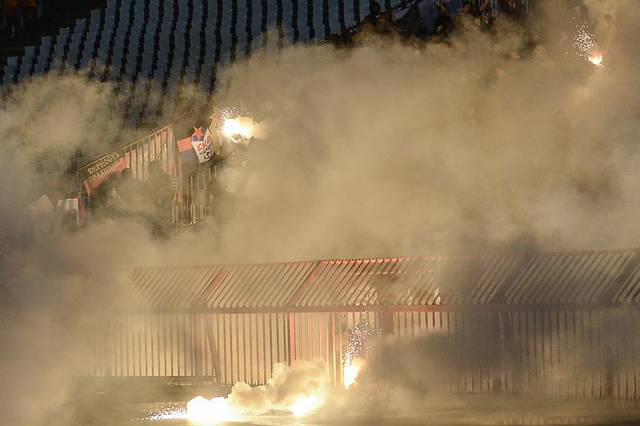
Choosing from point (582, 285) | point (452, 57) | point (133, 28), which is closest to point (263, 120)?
point (452, 57)

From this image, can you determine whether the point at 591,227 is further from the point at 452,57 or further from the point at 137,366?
the point at 137,366

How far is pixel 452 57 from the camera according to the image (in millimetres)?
19344

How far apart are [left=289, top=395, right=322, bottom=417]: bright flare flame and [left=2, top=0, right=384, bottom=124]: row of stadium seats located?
1232 centimetres

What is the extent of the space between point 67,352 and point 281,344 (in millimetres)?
2995

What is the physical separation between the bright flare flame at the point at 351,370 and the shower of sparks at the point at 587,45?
20.5ft

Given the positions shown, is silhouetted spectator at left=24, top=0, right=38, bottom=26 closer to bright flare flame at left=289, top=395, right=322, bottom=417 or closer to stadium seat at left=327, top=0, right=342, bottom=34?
stadium seat at left=327, top=0, right=342, bottom=34

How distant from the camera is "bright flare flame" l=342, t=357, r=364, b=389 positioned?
15.4 m

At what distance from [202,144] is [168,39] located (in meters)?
8.60

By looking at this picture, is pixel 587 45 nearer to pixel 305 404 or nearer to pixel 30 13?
pixel 305 404

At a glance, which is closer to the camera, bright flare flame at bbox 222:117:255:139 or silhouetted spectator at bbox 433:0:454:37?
silhouetted spectator at bbox 433:0:454:37

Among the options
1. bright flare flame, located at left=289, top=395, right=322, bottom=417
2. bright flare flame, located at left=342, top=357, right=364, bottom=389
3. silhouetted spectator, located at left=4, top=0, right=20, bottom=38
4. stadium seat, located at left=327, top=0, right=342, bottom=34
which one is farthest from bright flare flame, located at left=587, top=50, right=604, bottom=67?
silhouetted spectator, located at left=4, top=0, right=20, bottom=38

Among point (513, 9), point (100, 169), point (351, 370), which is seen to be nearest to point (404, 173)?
point (513, 9)

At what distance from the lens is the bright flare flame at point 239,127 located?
21219 mm

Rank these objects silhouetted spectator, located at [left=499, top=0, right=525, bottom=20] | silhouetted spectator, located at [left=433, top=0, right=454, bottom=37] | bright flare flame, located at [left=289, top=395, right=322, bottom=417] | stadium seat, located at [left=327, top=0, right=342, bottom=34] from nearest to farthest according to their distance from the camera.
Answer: bright flare flame, located at [left=289, top=395, right=322, bottom=417] < silhouetted spectator, located at [left=499, top=0, right=525, bottom=20] < silhouetted spectator, located at [left=433, top=0, right=454, bottom=37] < stadium seat, located at [left=327, top=0, right=342, bottom=34]
